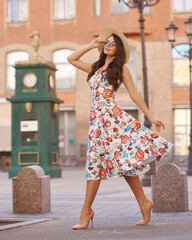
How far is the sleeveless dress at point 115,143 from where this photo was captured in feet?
23.8

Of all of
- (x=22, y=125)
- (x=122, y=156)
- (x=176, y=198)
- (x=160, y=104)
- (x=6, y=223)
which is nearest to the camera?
(x=122, y=156)

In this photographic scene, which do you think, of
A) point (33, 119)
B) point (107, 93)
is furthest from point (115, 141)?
point (33, 119)

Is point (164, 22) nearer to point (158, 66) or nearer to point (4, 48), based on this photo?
point (158, 66)

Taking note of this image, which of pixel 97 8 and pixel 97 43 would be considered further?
pixel 97 8

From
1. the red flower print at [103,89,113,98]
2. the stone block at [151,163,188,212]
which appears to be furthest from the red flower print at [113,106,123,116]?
the stone block at [151,163,188,212]

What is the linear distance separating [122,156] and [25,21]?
98.6 feet

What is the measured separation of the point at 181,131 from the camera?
34094mm

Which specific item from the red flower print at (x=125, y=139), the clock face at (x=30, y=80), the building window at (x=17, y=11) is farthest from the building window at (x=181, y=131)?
the red flower print at (x=125, y=139)

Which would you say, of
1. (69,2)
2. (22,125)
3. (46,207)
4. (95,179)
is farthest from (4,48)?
(95,179)

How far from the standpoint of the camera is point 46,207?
962cm

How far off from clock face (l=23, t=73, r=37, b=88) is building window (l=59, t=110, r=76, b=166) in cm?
1365

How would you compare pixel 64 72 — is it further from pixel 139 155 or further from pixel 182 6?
pixel 139 155

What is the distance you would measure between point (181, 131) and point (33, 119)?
14.1 meters

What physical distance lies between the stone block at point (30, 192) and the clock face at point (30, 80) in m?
12.2
